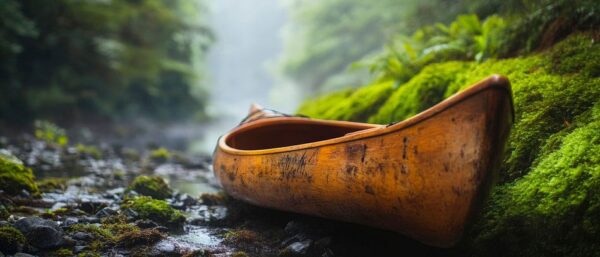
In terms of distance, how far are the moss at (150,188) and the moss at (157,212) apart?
2.16ft

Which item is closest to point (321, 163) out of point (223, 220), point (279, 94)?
point (223, 220)

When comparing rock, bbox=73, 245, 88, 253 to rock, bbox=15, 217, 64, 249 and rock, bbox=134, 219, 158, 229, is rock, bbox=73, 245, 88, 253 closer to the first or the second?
rock, bbox=15, 217, 64, 249

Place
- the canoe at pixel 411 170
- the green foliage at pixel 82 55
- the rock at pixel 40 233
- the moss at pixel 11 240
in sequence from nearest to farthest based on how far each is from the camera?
the canoe at pixel 411 170
the moss at pixel 11 240
the rock at pixel 40 233
the green foliage at pixel 82 55

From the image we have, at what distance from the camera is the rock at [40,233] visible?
2.52m

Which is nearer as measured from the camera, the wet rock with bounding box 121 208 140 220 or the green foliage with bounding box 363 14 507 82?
the wet rock with bounding box 121 208 140 220

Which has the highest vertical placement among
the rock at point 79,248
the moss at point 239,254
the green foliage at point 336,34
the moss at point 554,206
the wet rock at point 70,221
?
the green foliage at point 336,34

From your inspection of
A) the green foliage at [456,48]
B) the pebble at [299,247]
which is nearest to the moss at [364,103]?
the green foliage at [456,48]

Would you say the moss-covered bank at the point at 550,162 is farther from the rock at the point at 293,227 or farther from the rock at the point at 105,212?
the rock at the point at 105,212

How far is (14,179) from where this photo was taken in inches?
144

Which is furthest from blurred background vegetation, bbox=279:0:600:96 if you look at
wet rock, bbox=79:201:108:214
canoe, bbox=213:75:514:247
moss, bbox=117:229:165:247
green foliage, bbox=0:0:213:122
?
green foliage, bbox=0:0:213:122

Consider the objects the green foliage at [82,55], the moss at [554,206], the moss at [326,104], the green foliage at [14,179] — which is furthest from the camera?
the green foliage at [82,55]

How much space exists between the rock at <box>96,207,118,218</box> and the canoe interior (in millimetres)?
1462

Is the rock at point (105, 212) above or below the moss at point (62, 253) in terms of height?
above

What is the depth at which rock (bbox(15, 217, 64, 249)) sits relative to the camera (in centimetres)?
252
